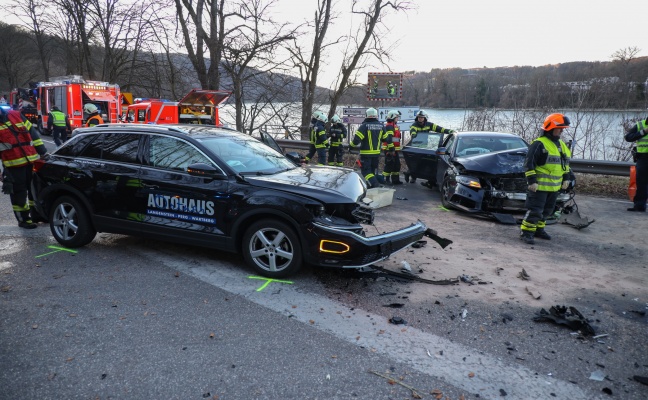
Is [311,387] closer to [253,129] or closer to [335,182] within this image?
[335,182]

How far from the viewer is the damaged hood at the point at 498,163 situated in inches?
286

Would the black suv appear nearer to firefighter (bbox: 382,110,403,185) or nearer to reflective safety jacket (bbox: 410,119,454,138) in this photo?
firefighter (bbox: 382,110,403,185)

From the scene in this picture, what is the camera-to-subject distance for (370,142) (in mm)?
9875

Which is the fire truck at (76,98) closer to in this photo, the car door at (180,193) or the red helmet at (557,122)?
the car door at (180,193)

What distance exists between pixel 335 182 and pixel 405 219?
10.0ft

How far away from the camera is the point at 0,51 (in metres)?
47.4

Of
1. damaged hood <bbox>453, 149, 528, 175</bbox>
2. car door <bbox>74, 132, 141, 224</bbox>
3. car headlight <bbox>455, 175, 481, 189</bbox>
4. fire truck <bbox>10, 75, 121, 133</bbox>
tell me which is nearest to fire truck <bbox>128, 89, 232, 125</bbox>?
fire truck <bbox>10, 75, 121, 133</bbox>

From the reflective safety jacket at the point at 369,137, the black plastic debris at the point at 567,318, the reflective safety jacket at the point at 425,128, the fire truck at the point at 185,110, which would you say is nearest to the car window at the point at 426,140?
the reflective safety jacket at the point at 425,128

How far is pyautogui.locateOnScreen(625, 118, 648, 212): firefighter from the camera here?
322 inches

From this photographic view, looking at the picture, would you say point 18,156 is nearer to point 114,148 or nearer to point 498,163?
point 114,148

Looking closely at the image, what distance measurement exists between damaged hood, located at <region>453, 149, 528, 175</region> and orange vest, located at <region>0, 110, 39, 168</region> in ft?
22.8

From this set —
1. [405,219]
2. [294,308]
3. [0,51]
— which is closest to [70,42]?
[0,51]

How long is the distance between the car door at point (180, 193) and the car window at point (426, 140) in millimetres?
7070

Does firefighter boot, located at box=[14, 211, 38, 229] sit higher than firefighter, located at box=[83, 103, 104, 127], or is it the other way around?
firefighter, located at box=[83, 103, 104, 127]
